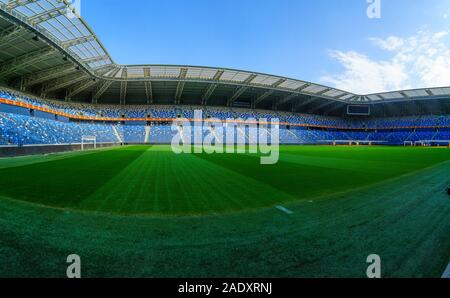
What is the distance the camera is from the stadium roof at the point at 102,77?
23047 mm

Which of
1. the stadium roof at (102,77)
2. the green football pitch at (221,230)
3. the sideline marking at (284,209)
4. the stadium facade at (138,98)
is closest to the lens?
the green football pitch at (221,230)

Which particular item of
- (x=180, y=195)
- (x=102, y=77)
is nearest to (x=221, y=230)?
(x=180, y=195)

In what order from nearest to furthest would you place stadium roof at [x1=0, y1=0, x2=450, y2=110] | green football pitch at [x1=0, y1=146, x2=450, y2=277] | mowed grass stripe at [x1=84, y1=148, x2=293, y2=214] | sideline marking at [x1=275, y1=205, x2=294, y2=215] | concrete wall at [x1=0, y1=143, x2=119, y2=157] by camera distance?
green football pitch at [x1=0, y1=146, x2=450, y2=277] → sideline marking at [x1=275, y1=205, x2=294, y2=215] → mowed grass stripe at [x1=84, y1=148, x2=293, y2=214] → concrete wall at [x1=0, y1=143, x2=119, y2=157] → stadium roof at [x1=0, y1=0, x2=450, y2=110]

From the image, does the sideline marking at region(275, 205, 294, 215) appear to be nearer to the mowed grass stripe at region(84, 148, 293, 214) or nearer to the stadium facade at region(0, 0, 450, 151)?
the mowed grass stripe at region(84, 148, 293, 214)

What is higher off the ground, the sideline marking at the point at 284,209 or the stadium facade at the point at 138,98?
the stadium facade at the point at 138,98

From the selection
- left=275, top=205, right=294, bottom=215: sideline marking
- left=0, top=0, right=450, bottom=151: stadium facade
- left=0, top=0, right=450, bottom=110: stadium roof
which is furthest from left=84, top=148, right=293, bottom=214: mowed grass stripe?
left=0, top=0, right=450, bottom=110: stadium roof

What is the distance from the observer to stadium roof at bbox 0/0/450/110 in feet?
75.6

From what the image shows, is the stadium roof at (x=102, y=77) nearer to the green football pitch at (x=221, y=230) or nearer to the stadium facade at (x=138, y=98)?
the stadium facade at (x=138, y=98)

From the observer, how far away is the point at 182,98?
60312 millimetres

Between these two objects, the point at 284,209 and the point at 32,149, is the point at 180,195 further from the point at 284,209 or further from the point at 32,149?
the point at 32,149

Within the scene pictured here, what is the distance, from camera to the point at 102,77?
1694 inches

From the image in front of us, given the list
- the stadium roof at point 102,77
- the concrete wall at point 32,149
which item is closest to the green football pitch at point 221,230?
the concrete wall at point 32,149
